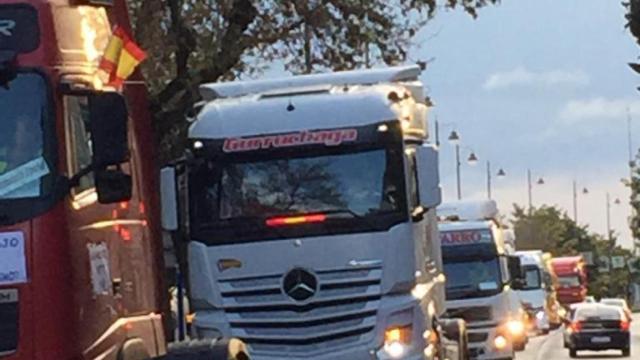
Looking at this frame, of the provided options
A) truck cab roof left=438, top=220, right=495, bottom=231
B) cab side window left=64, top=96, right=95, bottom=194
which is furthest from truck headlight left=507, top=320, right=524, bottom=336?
cab side window left=64, top=96, right=95, bottom=194

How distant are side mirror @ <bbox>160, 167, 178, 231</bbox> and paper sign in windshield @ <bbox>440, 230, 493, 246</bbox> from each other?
1258 cm

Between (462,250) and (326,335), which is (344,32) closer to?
(462,250)

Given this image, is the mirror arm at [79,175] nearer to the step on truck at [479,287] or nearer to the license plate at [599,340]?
the step on truck at [479,287]

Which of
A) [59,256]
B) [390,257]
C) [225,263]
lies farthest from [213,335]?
[59,256]

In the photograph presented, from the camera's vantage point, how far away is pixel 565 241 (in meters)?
166

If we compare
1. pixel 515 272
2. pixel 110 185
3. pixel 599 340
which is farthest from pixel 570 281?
pixel 110 185

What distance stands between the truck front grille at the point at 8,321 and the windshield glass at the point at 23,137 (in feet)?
1.74

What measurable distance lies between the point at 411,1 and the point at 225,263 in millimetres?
12305

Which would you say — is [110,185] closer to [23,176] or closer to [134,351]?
[23,176]

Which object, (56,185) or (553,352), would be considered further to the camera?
(553,352)

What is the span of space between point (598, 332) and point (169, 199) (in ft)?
127

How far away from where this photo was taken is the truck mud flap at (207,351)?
34.6 feet

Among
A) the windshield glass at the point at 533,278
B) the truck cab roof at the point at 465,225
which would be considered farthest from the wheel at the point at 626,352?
the truck cab roof at the point at 465,225

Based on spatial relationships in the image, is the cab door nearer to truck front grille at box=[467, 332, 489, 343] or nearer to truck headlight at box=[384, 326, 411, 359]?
truck headlight at box=[384, 326, 411, 359]
